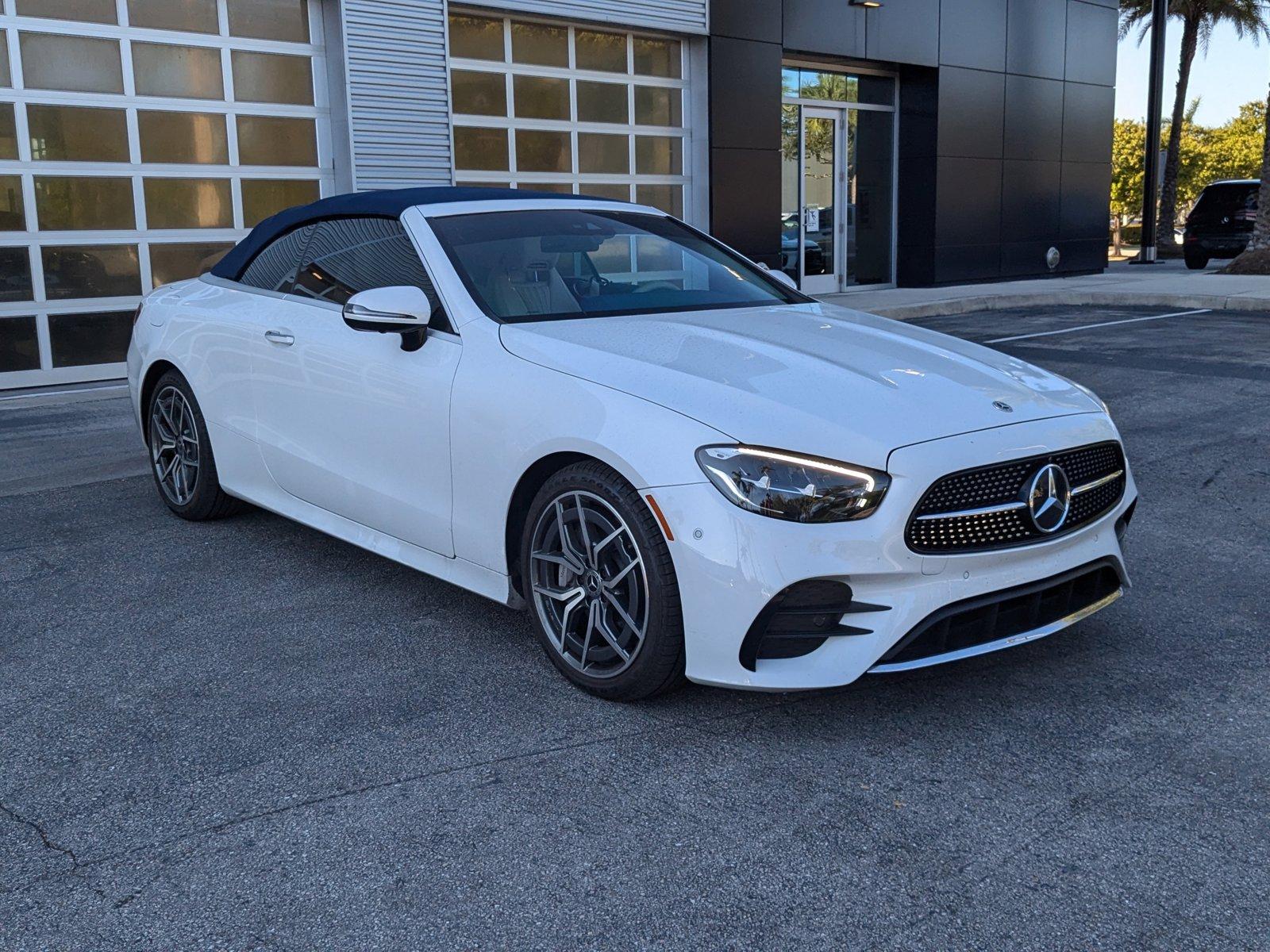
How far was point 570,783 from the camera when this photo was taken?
10.4 ft

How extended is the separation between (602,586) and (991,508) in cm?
109

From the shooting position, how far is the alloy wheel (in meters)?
3.52

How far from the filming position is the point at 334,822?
117 inches

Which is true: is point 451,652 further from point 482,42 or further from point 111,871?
point 482,42

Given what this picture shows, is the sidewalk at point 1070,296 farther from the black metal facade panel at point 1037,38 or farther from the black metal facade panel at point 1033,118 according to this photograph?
the black metal facade panel at point 1037,38

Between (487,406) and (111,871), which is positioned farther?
(487,406)

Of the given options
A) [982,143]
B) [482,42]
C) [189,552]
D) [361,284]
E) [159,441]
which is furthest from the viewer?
[982,143]

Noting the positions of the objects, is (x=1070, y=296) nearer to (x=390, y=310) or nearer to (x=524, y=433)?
(x=390, y=310)

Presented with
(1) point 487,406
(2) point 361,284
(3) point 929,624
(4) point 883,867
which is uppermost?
(2) point 361,284

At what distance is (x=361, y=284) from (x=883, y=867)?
3.00 metres

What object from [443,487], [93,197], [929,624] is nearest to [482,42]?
[93,197]

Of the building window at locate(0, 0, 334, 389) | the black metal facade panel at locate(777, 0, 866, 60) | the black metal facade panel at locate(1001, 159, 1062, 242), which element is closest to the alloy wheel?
the building window at locate(0, 0, 334, 389)

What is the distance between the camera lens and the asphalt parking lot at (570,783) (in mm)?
2570

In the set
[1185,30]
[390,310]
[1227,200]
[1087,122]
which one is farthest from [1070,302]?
[1185,30]
